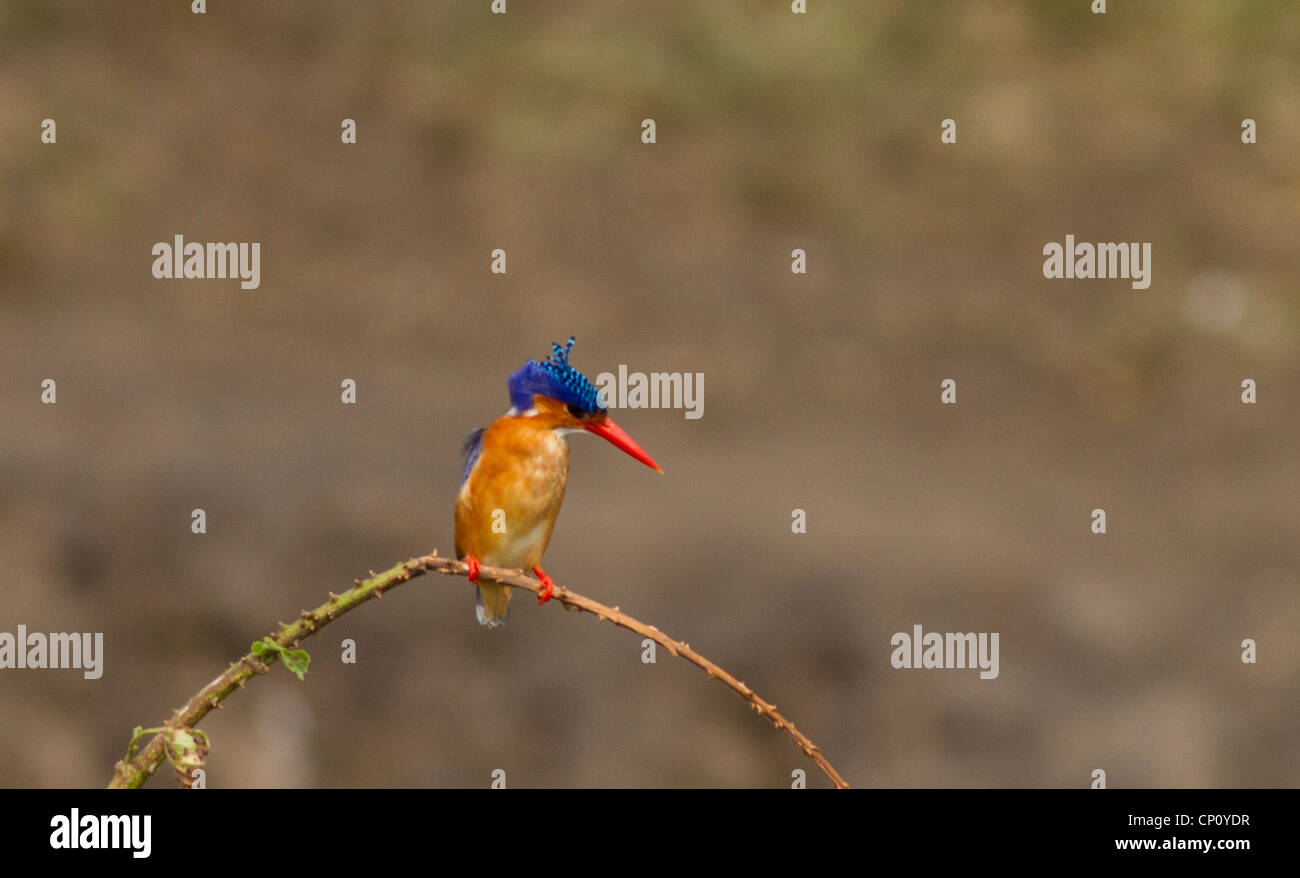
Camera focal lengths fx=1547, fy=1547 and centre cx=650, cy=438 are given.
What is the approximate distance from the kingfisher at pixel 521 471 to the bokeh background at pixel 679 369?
292 inches

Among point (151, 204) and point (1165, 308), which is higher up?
point (151, 204)

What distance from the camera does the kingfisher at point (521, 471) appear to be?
9.01 ft

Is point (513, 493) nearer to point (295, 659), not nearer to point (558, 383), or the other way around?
point (558, 383)

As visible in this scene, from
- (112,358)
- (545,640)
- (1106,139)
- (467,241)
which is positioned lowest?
(545,640)

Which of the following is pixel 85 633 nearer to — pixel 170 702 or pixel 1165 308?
pixel 170 702

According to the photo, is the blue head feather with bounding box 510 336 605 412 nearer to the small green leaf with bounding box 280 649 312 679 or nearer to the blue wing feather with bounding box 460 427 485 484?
the blue wing feather with bounding box 460 427 485 484

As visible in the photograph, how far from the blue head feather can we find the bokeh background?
8063mm

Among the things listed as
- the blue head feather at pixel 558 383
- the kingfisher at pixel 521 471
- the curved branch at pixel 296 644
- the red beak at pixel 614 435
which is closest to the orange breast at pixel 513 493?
the kingfisher at pixel 521 471

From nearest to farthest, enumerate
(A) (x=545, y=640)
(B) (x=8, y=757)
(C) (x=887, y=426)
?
(B) (x=8, y=757) < (A) (x=545, y=640) < (C) (x=887, y=426)

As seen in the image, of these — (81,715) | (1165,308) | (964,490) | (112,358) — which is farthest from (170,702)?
(1165,308)

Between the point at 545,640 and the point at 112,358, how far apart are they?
546 cm

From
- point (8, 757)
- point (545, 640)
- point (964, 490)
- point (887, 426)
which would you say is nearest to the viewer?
point (8, 757)

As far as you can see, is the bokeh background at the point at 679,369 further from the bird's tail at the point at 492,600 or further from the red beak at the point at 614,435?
the red beak at the point at 614,435

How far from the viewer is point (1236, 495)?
14.5m
